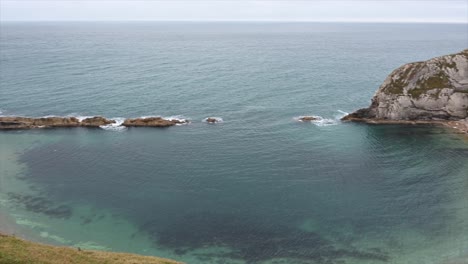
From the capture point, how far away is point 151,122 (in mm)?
106125

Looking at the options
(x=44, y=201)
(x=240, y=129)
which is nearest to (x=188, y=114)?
(x=240, y=129)

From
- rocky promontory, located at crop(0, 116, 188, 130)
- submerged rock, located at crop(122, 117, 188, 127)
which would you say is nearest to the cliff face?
submerged rock, located at crop(122, 117, 188, 127)

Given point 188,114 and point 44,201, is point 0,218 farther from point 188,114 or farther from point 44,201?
point 188,114

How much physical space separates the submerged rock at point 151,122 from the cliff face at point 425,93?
164ft

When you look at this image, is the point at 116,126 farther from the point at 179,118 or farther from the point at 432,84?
the point at 432,84

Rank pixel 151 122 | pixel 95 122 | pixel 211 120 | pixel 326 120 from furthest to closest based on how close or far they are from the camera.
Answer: pixel 326 120 → pixel 211 120 → pixel 151 122 → pixel 95 122

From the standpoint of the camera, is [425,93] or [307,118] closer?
[425,93]

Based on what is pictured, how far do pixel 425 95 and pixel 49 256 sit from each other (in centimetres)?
10012

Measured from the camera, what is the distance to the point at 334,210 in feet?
210

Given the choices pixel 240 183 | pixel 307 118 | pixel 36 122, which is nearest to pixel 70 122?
pixel 36 122

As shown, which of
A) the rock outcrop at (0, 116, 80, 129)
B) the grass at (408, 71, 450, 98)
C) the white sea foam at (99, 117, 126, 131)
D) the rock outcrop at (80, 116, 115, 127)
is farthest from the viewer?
the grass at (408, 71, 450, 98)

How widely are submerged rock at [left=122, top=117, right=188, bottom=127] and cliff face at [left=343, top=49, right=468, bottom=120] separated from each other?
50.1m

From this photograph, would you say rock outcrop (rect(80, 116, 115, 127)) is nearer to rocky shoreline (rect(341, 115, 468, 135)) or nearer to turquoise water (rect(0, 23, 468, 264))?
turquoise water (rect(0, 23, 468, 264))

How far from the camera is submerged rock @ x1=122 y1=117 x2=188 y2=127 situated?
105062mm
